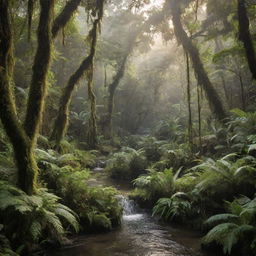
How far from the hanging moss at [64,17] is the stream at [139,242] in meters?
4.86

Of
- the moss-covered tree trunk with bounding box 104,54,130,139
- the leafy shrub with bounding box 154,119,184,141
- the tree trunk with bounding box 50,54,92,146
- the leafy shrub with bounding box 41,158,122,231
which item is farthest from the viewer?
the leafy shrub with bounding box 154,119,184,141

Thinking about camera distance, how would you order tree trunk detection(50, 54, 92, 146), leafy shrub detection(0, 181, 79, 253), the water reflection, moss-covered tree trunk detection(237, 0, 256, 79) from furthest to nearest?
tree trunk detection(50, 54, 92, 146) → moss-covered tree trunk detection(237, 0, 256, 79) → the water reflection → leafy shrub detection(0, 181, 79, 253)

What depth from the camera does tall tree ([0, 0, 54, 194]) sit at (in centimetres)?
528

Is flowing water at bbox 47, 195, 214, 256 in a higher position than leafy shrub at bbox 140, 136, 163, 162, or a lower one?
lower

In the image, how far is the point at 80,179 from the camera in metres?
8.11

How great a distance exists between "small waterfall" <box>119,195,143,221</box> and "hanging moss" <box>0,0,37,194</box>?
4068 mm

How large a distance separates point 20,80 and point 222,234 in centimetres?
1436

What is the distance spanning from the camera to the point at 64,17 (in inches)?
307

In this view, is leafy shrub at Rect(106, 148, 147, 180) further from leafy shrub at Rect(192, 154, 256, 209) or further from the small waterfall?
leafy shrub at Rect(192, 154, 256, 209)

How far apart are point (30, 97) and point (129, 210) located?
5.19 metres

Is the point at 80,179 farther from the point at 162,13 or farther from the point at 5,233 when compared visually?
the point at 162,13

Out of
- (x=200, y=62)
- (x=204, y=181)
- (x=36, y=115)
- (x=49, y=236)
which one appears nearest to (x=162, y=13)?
(x=200, y=62)

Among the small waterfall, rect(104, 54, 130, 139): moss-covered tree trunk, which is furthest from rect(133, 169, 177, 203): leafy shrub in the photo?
rect(104, 54, 130, 139): moss-covered tree trunk

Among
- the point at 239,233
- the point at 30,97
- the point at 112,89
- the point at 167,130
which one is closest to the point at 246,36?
the point at 239,233
